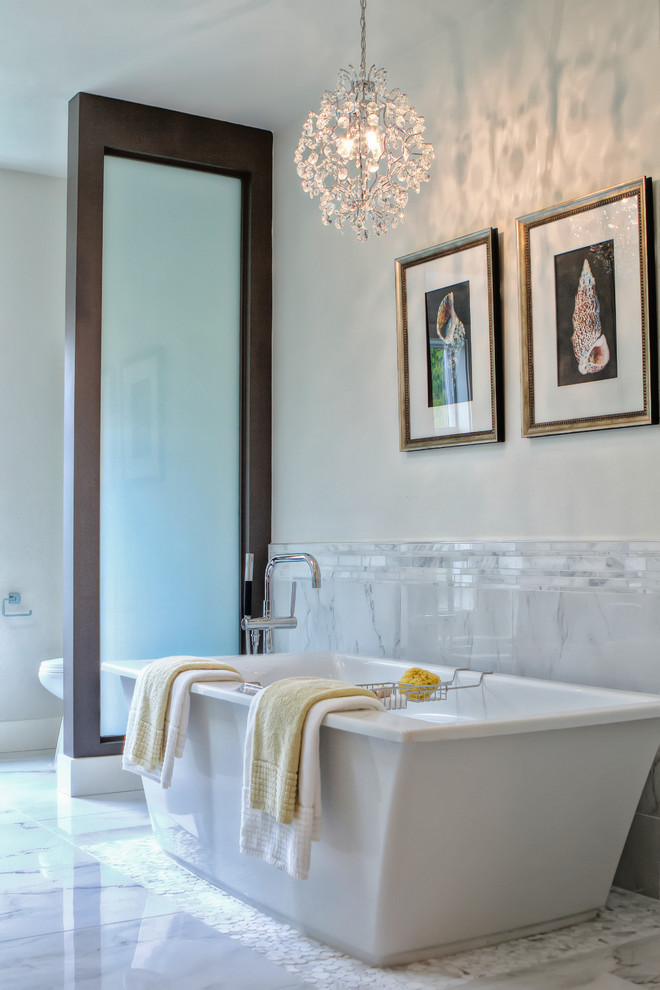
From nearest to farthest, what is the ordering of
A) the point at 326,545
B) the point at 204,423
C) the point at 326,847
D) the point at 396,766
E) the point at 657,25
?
the point at 396,766 → the point at 326,847 → the point at 657,25 → the point at 326,545 → the point at 204,423

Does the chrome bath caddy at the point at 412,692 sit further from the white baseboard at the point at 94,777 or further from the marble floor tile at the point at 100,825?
the white baseboard at the point at 94,777

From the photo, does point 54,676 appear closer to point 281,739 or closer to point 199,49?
point 281,739

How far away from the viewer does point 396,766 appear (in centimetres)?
210

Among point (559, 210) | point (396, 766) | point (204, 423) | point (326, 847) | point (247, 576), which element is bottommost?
point (326, 847)

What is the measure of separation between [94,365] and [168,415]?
1.25 ft

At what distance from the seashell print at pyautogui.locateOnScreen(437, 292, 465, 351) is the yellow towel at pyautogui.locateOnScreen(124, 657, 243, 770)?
1334 millimetres

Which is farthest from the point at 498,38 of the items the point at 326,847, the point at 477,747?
the point at 326,847

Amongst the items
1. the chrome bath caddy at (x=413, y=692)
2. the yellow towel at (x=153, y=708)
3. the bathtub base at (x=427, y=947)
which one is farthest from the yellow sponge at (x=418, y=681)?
the bathtub base at (x=427, y=947)

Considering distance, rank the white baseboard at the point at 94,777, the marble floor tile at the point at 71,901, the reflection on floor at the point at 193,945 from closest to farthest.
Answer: the reflection on floor at the point at 193,945 < the marble floor tile at the point at 71,901 < the white baseboard at the point at 94,777

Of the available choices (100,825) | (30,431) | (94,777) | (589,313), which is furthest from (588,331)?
(30,431)

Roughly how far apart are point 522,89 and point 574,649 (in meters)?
1.77

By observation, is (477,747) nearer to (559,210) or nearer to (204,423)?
(559,210)

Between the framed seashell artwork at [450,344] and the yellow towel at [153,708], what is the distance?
44.5 inches

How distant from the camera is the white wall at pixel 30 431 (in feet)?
16.2
